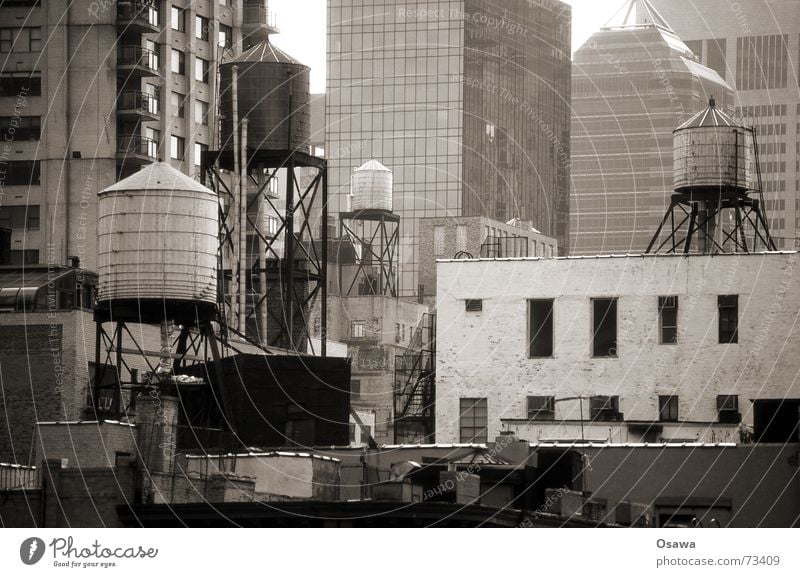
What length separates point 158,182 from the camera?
46125 millimetres

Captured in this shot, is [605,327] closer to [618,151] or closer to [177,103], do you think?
[177,103]

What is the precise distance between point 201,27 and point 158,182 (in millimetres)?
40505

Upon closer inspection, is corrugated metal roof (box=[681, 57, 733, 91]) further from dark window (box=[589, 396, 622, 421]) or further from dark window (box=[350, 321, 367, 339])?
dark window (box=[589, 396, 622, 421])

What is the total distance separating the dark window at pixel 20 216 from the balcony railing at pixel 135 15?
22.0 ft

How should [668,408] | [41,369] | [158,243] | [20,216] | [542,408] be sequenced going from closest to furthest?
1. [158,243]
2. [668,408]
3. [41,369]
4. [542,408]
5. [20,216]

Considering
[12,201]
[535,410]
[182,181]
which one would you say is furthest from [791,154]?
[182,181]

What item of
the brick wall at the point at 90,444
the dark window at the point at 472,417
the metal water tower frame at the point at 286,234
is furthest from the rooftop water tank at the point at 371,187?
the brick wall at the point at 90,444

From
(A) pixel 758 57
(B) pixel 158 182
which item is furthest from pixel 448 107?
(B) pixel 158 182

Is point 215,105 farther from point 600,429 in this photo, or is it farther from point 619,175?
point 619,175

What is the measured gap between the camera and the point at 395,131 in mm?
129375

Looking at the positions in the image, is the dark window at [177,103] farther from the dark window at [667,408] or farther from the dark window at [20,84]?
the dark window at [667,408]

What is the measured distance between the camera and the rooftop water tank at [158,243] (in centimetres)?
4497

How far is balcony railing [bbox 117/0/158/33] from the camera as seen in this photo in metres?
74.2

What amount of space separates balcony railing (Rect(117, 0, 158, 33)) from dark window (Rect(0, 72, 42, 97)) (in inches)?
129
